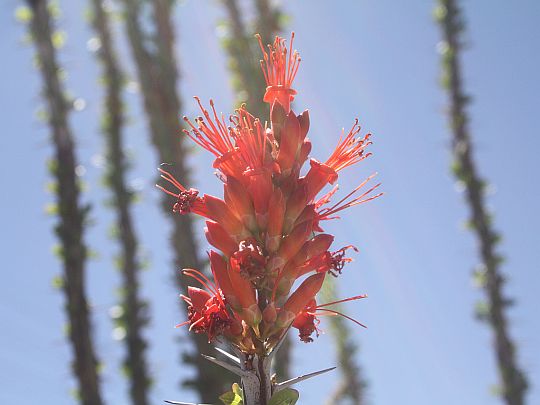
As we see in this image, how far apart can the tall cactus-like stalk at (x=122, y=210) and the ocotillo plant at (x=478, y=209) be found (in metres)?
6.83

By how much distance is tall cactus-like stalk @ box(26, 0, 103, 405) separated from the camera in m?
8.95

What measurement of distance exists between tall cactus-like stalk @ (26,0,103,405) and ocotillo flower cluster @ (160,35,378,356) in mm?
7435

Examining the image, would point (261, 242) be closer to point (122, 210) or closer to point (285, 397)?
point (285, 397)

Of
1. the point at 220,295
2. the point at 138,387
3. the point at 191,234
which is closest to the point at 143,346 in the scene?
the point at 138,387

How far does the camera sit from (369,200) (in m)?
2.29

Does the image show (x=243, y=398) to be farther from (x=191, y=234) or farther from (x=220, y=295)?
(x=191, y=234)

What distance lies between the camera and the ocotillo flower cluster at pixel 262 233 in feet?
6.55

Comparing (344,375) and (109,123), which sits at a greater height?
(109,123)

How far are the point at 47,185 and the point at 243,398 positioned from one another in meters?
8.82

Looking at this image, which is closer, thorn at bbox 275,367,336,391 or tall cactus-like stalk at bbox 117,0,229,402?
thorn at bbox 275,367,336,391

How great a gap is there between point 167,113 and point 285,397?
10382mm

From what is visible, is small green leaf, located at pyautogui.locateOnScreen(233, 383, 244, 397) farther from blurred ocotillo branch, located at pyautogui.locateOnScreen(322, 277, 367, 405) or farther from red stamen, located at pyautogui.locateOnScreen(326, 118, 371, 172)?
Result: blurred ocotillo branch, located at pyautogui.locateOnScreen(322, 277, 367, 405)

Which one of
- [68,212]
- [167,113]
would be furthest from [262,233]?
[167,113]

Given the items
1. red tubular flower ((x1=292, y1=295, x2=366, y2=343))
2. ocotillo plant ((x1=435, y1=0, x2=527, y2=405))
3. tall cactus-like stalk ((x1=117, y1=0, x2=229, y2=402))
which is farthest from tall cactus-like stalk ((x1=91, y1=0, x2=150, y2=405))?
red tubular flower ((x1=292, y1=295, x2=366, y2=343))
